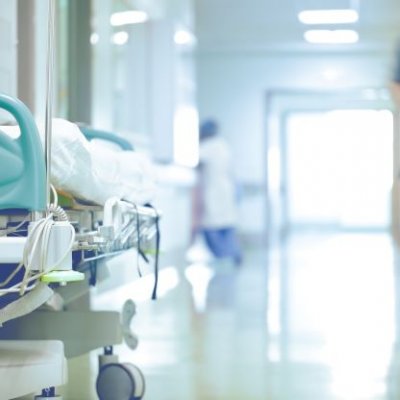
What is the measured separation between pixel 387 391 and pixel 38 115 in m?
2.11

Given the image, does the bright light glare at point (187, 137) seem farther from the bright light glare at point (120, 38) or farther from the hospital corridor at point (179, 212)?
the bright light glare at point (120, 38)

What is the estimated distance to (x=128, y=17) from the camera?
8062mm

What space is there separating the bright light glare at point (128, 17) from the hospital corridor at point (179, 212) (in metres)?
0.03

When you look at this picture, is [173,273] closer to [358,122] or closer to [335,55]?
[335,55]

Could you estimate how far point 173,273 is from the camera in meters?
8.29

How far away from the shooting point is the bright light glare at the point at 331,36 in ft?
40.8

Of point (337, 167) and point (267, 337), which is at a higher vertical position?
point (337, 167)

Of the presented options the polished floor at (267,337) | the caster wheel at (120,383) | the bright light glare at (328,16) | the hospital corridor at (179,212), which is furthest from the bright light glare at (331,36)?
the caster wheel at (120,383)

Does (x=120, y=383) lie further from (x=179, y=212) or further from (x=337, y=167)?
(x=337, y=167)

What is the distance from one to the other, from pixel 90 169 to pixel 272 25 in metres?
9.93

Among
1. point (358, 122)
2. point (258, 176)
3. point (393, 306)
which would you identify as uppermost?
point (358, 122)

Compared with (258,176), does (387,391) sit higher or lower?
lower

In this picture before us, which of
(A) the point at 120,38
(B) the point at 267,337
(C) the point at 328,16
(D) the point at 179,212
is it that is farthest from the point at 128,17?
(B) the point at 267,337

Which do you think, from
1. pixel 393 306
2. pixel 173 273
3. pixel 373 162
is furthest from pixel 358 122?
pixel 393 306
